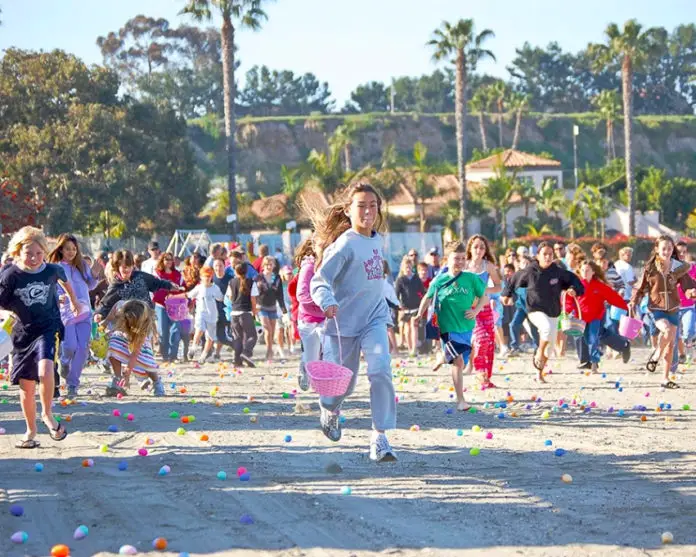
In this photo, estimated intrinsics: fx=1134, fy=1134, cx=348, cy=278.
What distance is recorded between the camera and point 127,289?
13359 mm

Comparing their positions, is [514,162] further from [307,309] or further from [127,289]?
[307,309]

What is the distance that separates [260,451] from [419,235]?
3925cm

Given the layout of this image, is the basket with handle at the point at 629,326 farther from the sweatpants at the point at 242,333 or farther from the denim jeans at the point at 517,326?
the sweatpants at the point at 242,333

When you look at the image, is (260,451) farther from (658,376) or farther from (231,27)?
(231,27)

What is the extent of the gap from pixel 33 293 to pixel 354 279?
278cm

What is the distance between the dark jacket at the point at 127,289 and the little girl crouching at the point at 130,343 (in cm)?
9

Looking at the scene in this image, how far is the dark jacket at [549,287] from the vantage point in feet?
47.4

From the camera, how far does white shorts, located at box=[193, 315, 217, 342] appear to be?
762 inches

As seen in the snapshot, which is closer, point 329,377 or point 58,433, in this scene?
point 329,377

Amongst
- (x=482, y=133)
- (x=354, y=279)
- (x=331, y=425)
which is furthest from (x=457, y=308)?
(x=482, y=133)

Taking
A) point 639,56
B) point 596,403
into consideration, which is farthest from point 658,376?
point 639,56

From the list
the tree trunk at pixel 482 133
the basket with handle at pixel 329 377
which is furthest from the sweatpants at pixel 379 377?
the tree trunk at pixel 482 133

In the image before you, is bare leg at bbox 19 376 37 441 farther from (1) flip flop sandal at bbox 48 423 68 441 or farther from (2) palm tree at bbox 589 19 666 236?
(2) palm tree at bbox 589 19 666 236

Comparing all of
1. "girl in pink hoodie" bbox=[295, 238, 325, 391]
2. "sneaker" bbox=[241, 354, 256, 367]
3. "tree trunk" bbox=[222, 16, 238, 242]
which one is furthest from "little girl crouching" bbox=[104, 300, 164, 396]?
"tree trunk" bbox=[222, 16, 238, 242]
